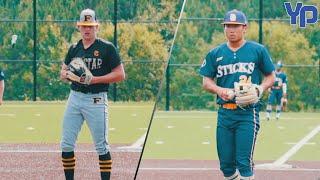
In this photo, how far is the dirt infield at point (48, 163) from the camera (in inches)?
381

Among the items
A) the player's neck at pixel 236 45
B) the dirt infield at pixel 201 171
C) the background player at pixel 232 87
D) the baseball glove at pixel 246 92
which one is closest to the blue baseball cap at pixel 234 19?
the background player at pixel 232 87

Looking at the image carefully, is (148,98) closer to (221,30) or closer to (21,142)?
(221,30)

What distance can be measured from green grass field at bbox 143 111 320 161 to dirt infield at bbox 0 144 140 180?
2.60ft

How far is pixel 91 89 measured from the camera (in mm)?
8203

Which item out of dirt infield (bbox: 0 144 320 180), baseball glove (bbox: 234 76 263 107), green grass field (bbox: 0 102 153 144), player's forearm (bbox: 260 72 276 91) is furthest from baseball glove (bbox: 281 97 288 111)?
baseball glove (bbox: 234 76 263 107)

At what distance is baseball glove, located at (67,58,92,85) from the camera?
315 inches

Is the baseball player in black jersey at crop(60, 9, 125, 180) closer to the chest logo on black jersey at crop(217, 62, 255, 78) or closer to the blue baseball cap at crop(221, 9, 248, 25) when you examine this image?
the chest logo on black jersey at crop(217, 62, 255, 78)

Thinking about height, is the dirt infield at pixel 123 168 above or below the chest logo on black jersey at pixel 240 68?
below

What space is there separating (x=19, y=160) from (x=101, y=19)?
12777 millimetres

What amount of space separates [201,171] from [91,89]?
8.27 ft

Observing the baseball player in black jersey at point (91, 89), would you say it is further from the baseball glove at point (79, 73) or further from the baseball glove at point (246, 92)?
the baseball glove at point (246, 92)

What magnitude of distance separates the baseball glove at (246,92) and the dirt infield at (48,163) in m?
2.70

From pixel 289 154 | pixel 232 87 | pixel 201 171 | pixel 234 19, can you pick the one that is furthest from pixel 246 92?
pixel 289 154

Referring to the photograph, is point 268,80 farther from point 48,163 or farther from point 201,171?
point 48,163
